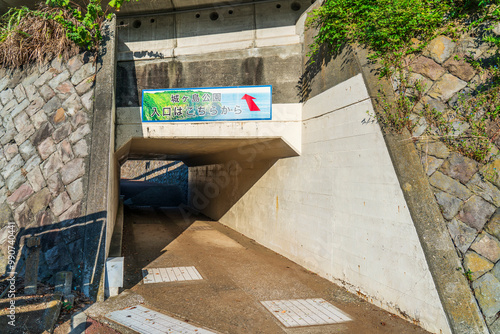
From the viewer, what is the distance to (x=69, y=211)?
619cm

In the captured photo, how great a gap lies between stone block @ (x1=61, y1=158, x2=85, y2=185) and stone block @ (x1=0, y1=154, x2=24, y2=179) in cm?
112

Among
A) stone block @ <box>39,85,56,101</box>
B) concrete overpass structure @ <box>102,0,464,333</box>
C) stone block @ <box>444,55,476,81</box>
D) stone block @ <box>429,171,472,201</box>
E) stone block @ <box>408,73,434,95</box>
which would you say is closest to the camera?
stone block @ <box>429,171,472,201</box>

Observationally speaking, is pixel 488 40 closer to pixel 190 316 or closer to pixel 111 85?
pixel 190 316

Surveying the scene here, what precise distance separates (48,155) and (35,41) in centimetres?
307

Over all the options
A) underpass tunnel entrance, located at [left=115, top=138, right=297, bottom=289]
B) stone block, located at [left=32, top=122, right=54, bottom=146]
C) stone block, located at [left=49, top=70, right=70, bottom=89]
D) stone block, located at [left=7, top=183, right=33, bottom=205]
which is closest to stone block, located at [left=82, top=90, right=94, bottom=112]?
stone block, located at [left=49, top=70, right=70, bottom=89]

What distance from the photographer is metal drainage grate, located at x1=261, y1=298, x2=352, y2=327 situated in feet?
15.9

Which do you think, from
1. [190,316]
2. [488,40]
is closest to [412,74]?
[488,40]

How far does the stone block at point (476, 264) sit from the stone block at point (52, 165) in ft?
24.8

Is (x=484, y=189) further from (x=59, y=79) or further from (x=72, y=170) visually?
(x=59, y=79)

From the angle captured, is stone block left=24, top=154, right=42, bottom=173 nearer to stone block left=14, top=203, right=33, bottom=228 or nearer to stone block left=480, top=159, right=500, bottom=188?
stone block left=14, top=203, right=33, bottom=228

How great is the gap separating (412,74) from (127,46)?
7.39 meters

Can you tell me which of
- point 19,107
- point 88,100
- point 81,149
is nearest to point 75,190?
point 81,149

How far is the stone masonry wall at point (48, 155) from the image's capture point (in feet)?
19.8

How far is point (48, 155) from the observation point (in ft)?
21.5
